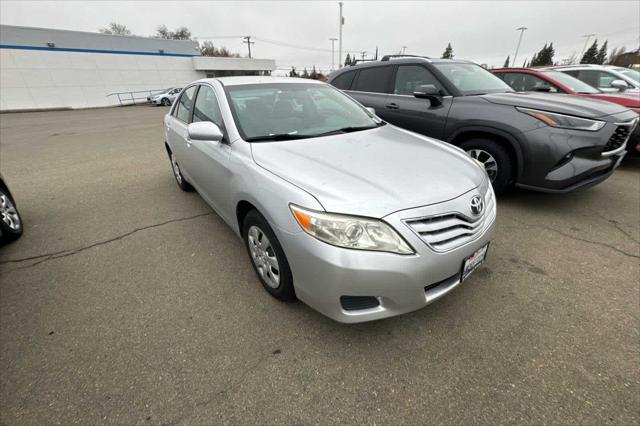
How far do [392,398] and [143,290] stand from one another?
207 cm

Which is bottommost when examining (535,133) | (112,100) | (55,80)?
(112,100)

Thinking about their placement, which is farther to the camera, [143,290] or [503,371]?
[143,290]

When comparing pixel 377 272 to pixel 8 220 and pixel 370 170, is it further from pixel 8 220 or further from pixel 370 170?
pixel 8 220

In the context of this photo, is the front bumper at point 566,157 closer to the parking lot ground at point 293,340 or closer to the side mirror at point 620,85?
the parking lot ground at point 293,340

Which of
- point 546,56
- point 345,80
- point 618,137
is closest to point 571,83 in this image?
point 618,137

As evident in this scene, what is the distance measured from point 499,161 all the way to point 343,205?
2.86 m

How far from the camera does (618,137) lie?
11.2 ft

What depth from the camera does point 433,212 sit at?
5.69ft

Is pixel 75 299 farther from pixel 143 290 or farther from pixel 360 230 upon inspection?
pixel 360 230

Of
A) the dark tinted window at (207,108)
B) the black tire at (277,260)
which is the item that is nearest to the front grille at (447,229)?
the black tire at (277,260)

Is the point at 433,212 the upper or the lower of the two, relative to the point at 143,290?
upper

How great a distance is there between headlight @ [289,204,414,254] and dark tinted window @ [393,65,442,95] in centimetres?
330

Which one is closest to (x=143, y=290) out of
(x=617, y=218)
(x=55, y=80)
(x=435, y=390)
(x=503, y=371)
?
(x=435, y=390)

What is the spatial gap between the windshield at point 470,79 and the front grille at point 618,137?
4.57 feet
